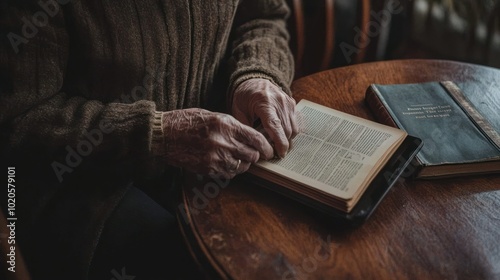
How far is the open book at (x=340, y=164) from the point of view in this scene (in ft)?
2.27

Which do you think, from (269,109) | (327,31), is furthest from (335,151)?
(327,31)

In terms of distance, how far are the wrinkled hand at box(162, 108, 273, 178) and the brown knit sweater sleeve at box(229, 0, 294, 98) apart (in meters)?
0.22

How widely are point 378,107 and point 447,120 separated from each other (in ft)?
0.44

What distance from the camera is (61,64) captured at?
0.77 m

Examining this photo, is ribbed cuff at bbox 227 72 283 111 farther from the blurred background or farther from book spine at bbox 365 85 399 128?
the blurred background

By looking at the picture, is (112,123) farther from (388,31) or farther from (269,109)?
(388,31)

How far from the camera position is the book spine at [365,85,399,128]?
90 centimetres

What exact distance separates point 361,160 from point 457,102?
337mm

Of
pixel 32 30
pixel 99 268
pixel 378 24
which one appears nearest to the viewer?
pixel 32 30

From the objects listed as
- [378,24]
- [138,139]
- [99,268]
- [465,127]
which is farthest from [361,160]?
[378,24]

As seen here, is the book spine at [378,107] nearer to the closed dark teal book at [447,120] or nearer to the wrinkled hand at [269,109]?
the closed dark teal book at [447,120]

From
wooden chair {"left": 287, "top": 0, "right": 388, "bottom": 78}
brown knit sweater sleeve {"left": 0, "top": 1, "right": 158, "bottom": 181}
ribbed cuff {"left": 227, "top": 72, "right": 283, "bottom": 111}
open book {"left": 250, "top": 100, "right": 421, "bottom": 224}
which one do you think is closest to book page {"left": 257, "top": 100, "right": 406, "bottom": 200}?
open book {"left": 250, "top": 100, "right": 421, "bottom": 224}

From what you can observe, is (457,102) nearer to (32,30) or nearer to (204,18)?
(204,18)

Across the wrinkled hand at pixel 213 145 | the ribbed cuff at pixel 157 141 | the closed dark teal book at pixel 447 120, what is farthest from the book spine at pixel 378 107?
the ribbed cuff at pixel 157 141
